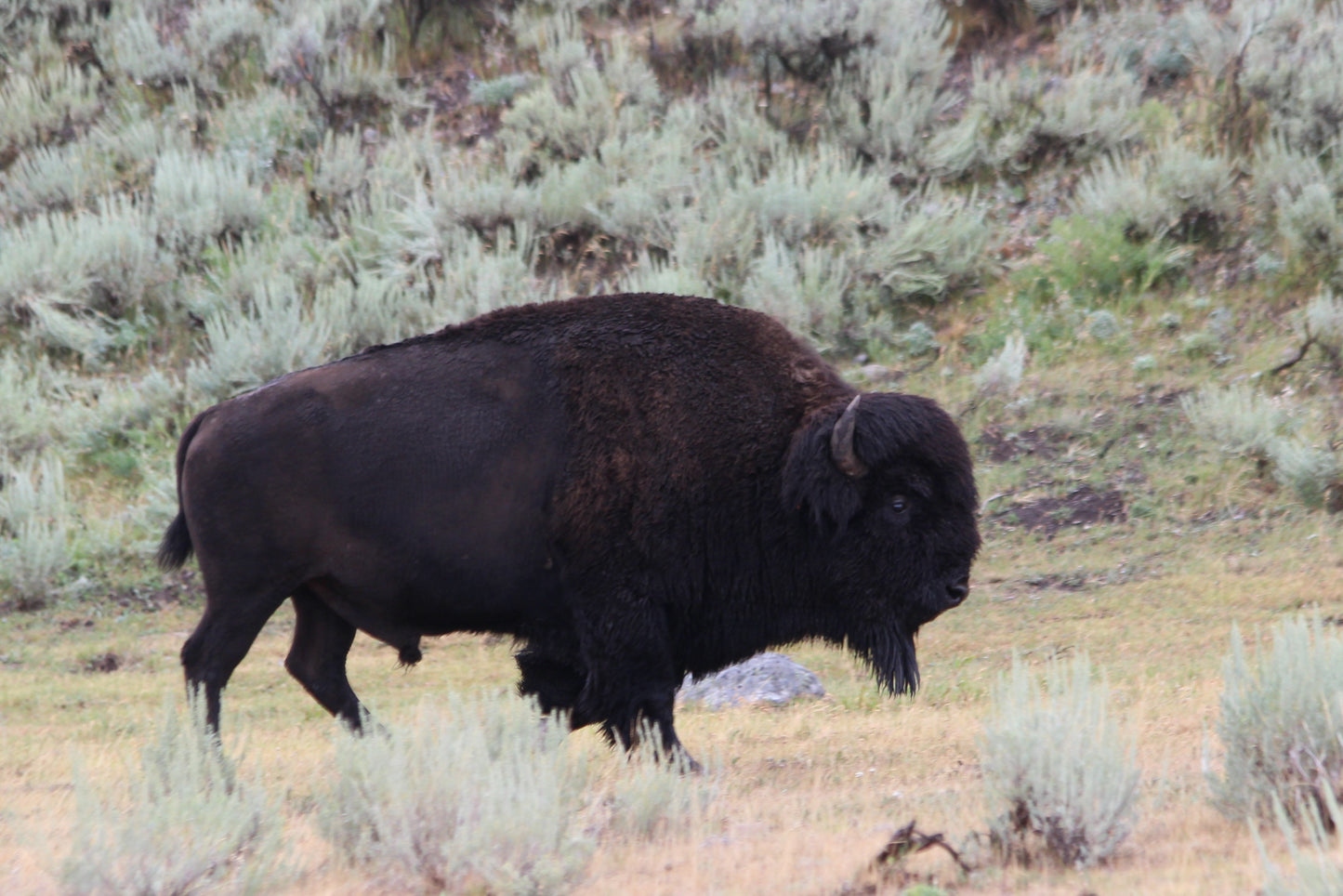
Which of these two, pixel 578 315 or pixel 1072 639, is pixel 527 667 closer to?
pixel 578 315

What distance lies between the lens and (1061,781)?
440cm

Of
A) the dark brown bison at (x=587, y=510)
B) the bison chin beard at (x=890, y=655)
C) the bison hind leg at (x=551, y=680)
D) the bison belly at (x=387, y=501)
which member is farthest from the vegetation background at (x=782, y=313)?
the bison belly at (x=387, y=501)

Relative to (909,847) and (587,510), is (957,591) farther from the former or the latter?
(909,847)

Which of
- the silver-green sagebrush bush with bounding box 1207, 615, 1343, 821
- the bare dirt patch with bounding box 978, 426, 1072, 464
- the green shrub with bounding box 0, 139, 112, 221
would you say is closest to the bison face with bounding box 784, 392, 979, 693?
the silver-green sagebrush bush with bounding box 1207, 615, 1343, 821

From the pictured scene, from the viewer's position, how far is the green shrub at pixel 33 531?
11.5 metres

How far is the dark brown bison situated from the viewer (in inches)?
244

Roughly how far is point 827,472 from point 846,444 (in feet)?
0.48

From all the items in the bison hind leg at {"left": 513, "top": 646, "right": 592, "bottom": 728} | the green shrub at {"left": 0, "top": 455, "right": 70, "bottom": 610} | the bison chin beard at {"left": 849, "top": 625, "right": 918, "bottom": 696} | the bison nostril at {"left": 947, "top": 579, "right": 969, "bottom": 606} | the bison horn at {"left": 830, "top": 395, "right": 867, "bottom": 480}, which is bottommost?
the green shrub at {"left": 0, "top": 455, "right": 70, "bottom": 610}

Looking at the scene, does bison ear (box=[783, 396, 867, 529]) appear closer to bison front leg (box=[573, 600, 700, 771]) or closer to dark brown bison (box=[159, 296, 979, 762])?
dark brown bison (box=[159, 296, 979, 762])

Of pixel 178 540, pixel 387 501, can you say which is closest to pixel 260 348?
pixel 178 540

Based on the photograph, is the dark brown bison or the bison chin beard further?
the bison chin beard

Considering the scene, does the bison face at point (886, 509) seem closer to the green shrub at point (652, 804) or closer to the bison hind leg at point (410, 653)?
the green shrub at point (652, 804)

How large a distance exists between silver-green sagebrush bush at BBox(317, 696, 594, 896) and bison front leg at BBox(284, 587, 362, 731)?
Result: 68.4 inches

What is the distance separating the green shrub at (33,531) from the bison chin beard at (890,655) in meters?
7.27
